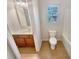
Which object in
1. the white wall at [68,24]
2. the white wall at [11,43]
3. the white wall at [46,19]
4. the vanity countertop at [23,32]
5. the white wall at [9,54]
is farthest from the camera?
the white wall at [46,19]

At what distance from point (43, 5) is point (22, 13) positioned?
1016 mm

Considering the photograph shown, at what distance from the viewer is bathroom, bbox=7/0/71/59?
3.28 metres

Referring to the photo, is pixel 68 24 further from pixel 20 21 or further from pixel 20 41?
pixel 20 41

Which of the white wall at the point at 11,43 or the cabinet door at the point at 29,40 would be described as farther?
the cabinet door at the point at 29,40

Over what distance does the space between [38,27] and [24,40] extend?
82 centimetres

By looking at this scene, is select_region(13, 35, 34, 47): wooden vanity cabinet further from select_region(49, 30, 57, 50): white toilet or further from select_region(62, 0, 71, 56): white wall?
select_region(62, 0, 71, 56): white wall

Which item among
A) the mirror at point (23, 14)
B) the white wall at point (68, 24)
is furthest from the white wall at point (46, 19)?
the mirror at point (23, 14)

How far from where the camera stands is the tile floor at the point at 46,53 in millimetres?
3916

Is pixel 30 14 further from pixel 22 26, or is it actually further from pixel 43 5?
pixel 43 5

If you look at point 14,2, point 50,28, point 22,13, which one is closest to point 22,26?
point 22,13

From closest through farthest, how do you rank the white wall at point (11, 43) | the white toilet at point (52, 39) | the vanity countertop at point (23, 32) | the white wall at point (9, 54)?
the white wall at point (11, 43) < the white wall at point (9, 54) < the vanity countertop at point (23, 32) < the white toilet at point (52, 39)

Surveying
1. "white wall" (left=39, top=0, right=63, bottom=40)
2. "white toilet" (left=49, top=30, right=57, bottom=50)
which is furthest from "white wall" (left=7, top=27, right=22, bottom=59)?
"white wall" (left=39, top=0, right=63, bottom=40)

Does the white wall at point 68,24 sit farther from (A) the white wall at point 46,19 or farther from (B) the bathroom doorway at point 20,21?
(B) the bathroom doorway at point 20,21

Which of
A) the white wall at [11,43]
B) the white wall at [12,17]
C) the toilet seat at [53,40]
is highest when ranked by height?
the white wall at [12,17]
